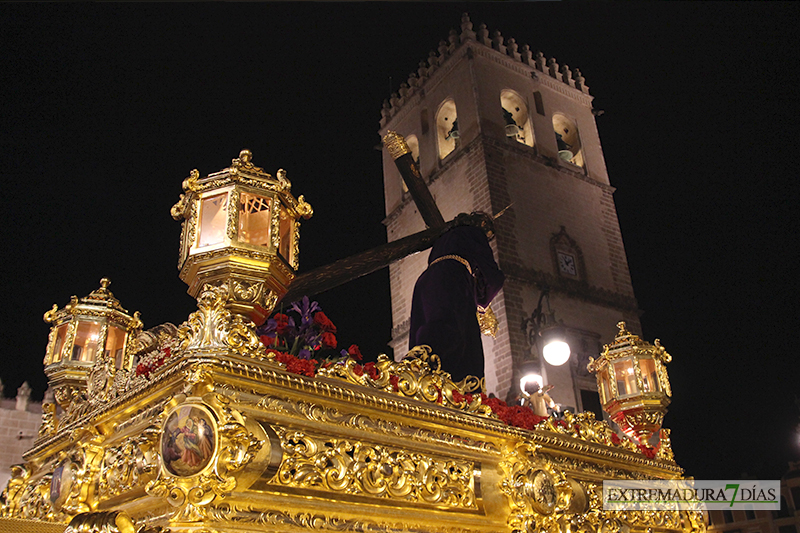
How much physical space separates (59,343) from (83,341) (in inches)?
6.2

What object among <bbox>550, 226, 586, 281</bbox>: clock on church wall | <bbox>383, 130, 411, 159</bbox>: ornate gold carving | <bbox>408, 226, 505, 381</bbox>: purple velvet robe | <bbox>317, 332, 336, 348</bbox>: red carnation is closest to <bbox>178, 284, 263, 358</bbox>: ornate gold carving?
<bbox>317, 332, 336, 348</bbox>: red carnation

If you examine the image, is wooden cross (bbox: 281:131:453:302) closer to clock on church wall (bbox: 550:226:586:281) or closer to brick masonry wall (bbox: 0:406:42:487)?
clock on church wall (bbox: 550:226:586:281)

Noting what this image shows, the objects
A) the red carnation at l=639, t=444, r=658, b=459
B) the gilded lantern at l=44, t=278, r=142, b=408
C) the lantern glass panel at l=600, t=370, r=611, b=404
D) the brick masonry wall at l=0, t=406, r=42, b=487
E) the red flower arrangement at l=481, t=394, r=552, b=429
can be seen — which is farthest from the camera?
the brick masonry wall at l=0, t=406, r=42, b=487

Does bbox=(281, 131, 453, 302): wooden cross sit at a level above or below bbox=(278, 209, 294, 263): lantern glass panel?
above

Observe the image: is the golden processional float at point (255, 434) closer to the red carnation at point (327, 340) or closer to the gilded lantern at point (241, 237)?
the gilded lantern at point (241, 237)

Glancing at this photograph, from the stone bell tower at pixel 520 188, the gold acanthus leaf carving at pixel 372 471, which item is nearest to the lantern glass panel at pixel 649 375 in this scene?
the gold acanthus leaf carving at pixel 372 471

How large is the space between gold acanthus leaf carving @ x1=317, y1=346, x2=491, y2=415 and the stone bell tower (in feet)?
33.5

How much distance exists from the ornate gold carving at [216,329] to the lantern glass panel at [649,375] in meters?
3.84

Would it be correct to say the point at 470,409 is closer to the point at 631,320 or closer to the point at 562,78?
the point at 631,320

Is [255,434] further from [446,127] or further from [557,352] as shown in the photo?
[446,127]

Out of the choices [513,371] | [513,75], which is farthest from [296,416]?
[513,75]

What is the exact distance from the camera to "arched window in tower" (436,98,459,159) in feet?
65.0

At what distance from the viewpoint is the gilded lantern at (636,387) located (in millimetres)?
5242

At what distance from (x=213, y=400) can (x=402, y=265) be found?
53.6 feet
